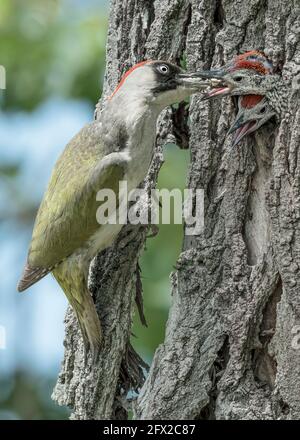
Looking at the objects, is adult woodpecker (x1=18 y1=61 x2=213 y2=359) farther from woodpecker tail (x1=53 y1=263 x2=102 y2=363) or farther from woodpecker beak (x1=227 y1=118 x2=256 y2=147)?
woodpecker beak (x1=227 y1=118 x2=256 y2=147)

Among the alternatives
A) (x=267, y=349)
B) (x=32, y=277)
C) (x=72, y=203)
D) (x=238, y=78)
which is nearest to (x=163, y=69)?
(x=238, y=78)

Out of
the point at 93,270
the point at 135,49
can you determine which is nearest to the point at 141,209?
the point at 93,270

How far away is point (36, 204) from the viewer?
8102mm

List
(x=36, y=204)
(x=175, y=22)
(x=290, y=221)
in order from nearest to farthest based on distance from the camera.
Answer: (x=290, y=221), (x=175, y=22), (x=36, y=204)

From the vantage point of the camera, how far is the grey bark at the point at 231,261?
469cm

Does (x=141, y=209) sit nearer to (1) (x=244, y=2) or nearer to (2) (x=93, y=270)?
(2) (x=93, y=270)

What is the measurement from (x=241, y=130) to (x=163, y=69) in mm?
618

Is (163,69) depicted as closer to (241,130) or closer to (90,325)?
(241,130)

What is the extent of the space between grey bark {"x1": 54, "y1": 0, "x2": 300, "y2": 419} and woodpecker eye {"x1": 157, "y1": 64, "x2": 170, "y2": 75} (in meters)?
0.09

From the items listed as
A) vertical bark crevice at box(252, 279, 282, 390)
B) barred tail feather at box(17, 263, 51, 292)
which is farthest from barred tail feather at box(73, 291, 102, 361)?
vertical bark crevice at box(252, 279, 282, 390)

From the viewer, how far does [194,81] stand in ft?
16.6

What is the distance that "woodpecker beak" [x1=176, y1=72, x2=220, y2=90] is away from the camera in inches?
194

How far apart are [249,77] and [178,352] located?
4.45 ft
